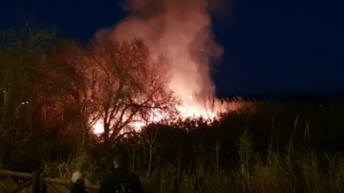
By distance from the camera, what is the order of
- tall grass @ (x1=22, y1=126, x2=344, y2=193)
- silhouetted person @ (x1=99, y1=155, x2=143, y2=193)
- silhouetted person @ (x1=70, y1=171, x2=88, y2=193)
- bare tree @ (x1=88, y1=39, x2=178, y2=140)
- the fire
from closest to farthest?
1. silhouetted person @ (x1=99, y1=155, x2=143, y2=193)
2. silhouetted person @ (x1=70, y1=171, x2=88, y2=193)
3. tall grass @ (x1=22, y1=126, x2=344, y2=193)
4. the fire
5. bare tree @ (x1=88, y1=39, x2=178, y2=140)

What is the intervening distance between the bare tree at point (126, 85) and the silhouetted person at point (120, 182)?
15730 millimetres

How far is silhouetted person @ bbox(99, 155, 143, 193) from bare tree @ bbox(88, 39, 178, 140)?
51.6 feet

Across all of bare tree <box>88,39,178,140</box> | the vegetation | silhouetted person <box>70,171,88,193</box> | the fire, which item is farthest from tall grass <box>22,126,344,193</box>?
bare tree <box>88,39,178,140</box>

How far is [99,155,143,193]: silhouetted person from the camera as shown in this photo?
845 cm

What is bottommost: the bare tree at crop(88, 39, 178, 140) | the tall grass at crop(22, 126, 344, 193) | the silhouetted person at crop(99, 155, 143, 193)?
the silhouetted person at crop(99, 155, 143, 193)

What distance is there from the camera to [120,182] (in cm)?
845

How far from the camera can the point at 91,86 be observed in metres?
25.6

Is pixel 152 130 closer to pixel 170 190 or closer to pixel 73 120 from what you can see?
pixel 73 120

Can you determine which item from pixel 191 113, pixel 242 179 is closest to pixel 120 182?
pixel 242 179

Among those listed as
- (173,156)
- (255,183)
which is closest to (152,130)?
(173,156)

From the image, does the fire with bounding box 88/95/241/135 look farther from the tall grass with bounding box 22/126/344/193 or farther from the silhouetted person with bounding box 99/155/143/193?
the silhouetted person with bounding box 99/155/143/193

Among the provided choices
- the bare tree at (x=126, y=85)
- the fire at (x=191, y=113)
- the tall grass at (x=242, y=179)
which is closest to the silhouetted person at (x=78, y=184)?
the tall grass at (x=242, y=179)

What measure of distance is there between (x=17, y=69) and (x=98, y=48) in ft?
30.9

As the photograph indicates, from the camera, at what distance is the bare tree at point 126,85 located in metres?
25.4
